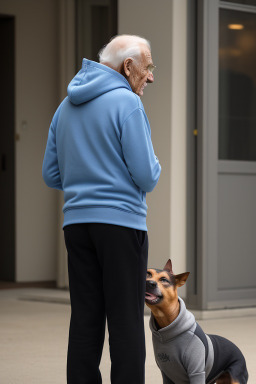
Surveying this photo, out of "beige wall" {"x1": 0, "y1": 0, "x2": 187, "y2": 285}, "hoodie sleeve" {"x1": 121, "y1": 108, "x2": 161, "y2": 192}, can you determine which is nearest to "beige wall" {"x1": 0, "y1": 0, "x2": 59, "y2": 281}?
"beige wall" {"x1": 0, "y1": 0, "x2": 187, "y2": 285}

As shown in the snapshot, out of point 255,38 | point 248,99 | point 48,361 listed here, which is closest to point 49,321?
point 48,361

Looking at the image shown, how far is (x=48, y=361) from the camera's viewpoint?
398 cm

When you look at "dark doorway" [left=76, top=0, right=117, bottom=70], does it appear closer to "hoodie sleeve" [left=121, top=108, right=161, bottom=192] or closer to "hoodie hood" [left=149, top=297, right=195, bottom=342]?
"hoodie hood" [left=149, top=297, right=195, bottom=342]

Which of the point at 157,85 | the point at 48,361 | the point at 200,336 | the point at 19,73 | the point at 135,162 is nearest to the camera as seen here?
the point at 135,162

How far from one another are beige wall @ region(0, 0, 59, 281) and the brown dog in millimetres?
4443

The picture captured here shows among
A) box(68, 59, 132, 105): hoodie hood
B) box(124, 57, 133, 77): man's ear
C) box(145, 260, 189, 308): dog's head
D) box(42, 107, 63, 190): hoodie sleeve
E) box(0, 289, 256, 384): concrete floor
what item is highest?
box(124, 57, 133, 77): man's ear

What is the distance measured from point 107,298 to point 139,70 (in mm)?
768

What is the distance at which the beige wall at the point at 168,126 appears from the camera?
5590mm

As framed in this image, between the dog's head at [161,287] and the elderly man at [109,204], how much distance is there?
0.29 meters

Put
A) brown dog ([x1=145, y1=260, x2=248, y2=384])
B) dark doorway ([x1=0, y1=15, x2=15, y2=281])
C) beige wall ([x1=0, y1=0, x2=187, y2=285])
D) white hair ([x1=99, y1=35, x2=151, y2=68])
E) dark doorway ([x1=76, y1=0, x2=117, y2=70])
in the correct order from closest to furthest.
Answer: white hair ([x1=99, y1=35, x2=151, y2=68]) → brown dog ([x1=145, y1=260, x2=248, y2=384]) → dark doorway ([x1=76, y1=0, x2=117, y2=70]) → beige wall ([x1=0, y1=0, x2=187, y2=285]) → dark doorway ([x1=0, y1=15, x2=15, y2=281])

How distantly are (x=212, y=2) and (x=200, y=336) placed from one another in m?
3.29

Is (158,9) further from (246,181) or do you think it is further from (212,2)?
(246,181)

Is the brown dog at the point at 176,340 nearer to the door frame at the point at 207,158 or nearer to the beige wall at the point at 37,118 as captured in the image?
the door frame at the point at 207,158

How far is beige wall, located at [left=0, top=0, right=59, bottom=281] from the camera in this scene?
734 cm
